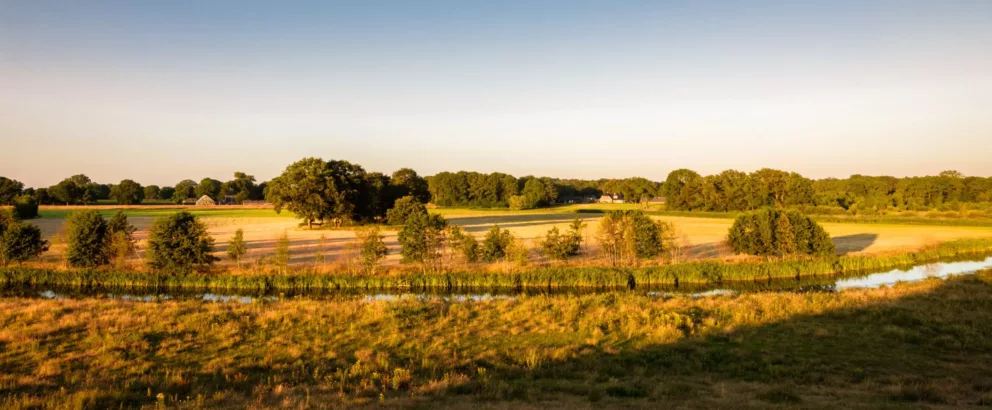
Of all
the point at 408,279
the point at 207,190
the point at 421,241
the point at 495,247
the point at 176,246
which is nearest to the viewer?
the point at 408,279

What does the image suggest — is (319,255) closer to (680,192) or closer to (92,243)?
(92,243)

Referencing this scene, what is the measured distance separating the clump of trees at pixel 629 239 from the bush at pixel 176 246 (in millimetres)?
25557

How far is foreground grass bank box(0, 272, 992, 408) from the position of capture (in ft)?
34.9

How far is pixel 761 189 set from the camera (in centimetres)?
11038

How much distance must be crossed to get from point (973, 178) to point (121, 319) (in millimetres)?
182036

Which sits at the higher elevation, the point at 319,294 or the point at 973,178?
the point at 973,178

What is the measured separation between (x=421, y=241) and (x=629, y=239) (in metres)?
13.6

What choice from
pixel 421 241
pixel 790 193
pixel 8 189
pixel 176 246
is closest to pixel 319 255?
pixel 421 241

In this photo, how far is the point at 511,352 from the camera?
49.2 ft

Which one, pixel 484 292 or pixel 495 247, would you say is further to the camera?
pixel 495 247

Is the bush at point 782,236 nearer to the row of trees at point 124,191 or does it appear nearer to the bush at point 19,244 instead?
the bush at point 19,244

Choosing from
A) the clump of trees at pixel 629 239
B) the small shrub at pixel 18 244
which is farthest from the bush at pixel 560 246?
the small shrub at pixel 18 244

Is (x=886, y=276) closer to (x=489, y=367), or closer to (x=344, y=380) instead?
(x=489, y=367)

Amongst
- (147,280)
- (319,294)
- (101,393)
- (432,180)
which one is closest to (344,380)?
(101,393)
